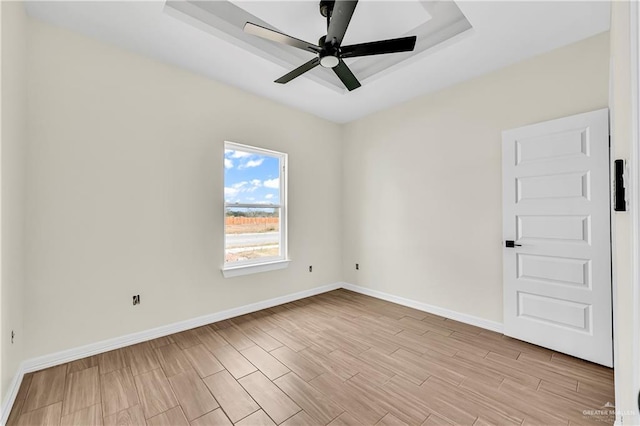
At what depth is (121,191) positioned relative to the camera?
104 inches

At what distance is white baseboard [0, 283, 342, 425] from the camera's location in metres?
1.93

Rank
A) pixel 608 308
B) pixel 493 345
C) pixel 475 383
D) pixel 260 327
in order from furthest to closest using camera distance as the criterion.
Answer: pixel 260 327, pixel 493 345, pixel 608 308, pixel 475 383

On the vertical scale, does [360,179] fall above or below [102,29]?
below

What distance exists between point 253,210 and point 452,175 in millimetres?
2525

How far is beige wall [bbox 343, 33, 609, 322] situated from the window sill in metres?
1.31

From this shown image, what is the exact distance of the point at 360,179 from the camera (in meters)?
4.46

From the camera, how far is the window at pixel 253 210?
3457 mm

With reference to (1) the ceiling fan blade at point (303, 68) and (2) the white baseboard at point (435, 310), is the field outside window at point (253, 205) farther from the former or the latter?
(2) the white baseboard at point (435, 310)

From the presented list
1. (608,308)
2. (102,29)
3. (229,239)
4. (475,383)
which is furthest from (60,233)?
(608,308)

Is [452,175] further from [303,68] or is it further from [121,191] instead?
[121,191]

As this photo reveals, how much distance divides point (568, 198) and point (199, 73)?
12.7 feet

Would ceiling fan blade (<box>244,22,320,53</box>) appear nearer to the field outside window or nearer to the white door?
the field outside window

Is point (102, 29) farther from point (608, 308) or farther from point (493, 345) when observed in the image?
point (608, 308)

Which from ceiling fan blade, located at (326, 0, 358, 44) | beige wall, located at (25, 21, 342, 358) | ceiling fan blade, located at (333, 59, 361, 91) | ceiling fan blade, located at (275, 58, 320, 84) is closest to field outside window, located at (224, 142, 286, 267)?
beige wall, located at (25, 21, 342, 358)
